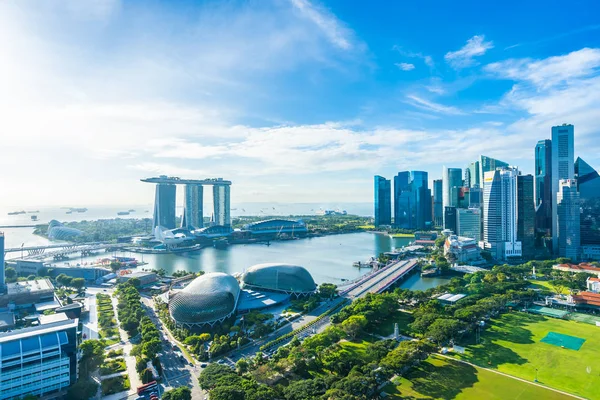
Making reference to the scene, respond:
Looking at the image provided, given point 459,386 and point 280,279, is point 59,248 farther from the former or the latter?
point 459,386

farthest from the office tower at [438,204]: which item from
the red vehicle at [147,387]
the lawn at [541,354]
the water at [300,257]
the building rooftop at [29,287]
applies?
the red vehicle at [147,387]

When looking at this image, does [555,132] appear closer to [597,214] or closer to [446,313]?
[597,214]

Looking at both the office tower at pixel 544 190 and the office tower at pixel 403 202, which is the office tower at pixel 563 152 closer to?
the office tower at pixel 544 190

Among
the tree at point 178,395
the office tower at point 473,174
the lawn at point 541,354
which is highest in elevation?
the office tower at point 473,174

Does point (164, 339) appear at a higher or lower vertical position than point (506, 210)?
lower

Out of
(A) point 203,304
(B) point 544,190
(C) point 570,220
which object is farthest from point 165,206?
(C) point 570,220

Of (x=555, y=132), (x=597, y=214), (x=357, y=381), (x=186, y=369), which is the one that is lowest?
(x=186, y=369)

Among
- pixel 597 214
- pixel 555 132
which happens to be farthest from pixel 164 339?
pixel 555 132
